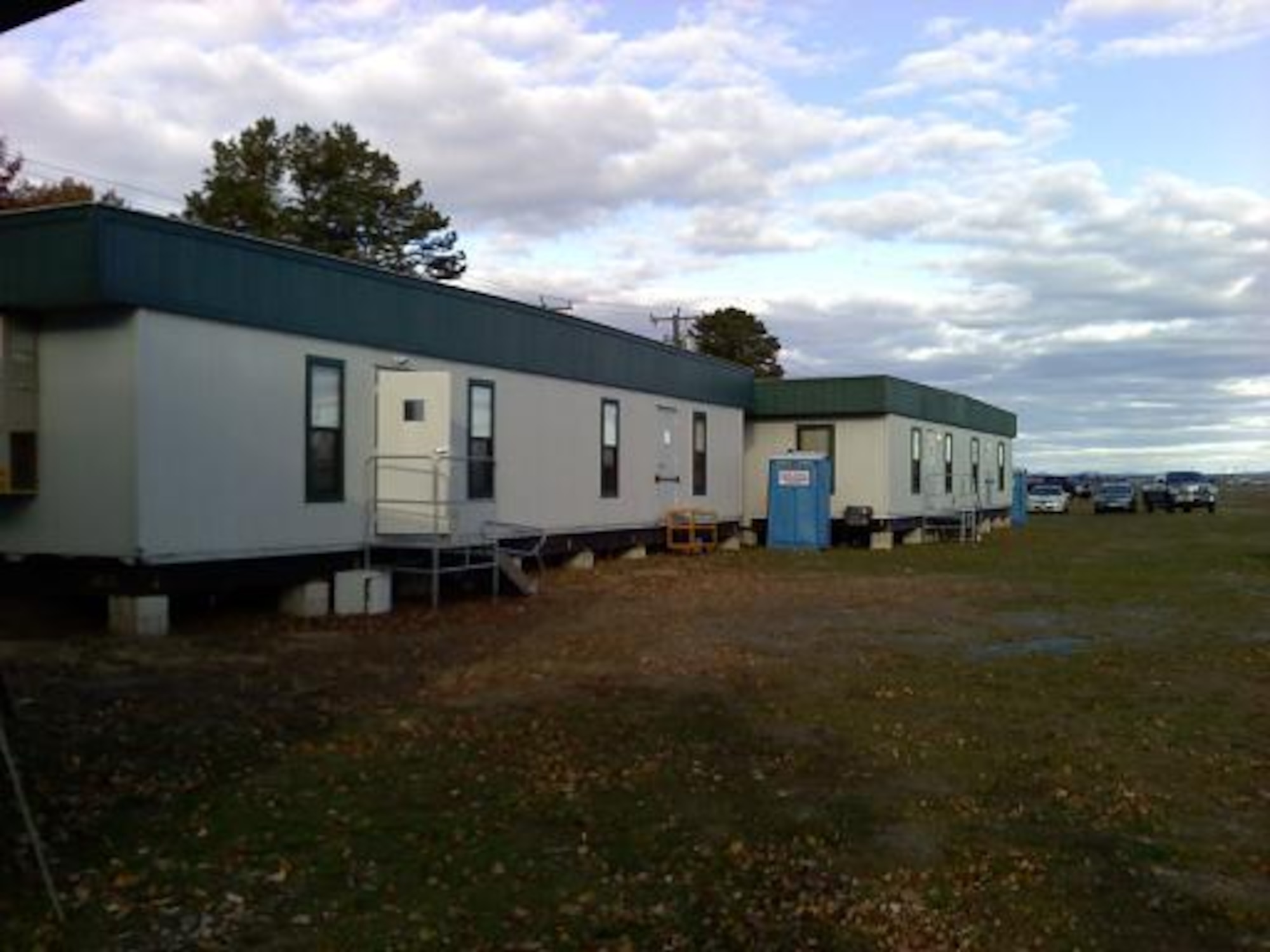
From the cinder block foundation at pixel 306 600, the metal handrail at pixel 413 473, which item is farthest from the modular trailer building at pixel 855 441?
the cinder block foundation at pixel 306 600

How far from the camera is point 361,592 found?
1611cm

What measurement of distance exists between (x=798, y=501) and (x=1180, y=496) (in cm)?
4468

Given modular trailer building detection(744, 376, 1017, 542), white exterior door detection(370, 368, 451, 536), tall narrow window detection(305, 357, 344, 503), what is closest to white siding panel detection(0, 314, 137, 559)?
tall narrow window detection(305, 357, 344, 503)

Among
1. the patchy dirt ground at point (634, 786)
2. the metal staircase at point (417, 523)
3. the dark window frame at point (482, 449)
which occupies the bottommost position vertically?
the patchy dirt ground at point (634, 786)

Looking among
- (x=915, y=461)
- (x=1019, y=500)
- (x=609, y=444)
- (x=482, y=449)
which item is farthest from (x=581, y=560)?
(x=1019, y=500)

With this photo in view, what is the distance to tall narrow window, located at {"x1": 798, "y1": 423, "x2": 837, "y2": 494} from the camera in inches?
1300

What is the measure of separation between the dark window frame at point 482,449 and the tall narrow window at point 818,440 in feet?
47.4

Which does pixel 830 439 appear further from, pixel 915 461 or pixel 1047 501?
pixel 1047 501

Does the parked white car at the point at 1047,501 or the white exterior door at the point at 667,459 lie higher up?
the white exterior door at the point at 667,459

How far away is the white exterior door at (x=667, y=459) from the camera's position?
86.7 ft

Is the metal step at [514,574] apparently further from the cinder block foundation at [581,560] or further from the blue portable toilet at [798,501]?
the blue portable toilet at [798,501]

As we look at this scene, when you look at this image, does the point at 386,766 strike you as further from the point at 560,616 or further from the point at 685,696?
the point at 560,616

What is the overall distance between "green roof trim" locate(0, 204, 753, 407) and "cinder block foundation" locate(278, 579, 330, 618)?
298cm

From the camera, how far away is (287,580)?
1534 cm
